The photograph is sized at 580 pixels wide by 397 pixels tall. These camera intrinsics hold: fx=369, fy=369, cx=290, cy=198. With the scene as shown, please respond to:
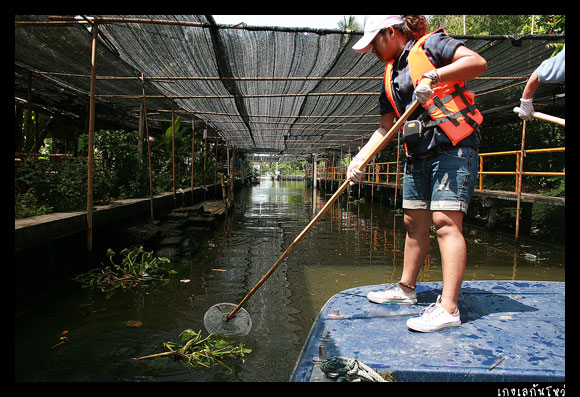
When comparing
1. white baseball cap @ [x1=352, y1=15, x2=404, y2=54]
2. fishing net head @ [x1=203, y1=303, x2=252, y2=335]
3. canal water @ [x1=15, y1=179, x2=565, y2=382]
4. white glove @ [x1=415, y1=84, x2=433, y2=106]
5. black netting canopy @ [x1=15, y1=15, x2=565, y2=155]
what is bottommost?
canal water @ [x1=15, y1=179, x2=565, y2=382]

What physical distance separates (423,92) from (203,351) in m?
2.18

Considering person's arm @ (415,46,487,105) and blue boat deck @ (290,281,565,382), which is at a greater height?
person's arm @ (415,46,487,105)

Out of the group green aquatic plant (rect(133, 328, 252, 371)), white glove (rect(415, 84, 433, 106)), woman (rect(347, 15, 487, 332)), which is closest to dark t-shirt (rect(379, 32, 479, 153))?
woman (rect(347, 15, 487, 332))

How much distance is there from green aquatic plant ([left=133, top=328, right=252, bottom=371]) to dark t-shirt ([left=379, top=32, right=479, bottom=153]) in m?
1.84

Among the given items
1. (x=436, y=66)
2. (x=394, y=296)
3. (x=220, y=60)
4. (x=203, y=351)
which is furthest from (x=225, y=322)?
(x=220, y=60)

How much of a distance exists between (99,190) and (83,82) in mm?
2990

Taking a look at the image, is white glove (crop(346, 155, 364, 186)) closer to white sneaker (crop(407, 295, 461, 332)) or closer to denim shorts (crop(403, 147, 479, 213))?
denim shorts (crop(403, 147, 479, 213))

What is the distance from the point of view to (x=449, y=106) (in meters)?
1.96

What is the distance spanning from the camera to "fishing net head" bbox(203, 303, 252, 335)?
2.77 m

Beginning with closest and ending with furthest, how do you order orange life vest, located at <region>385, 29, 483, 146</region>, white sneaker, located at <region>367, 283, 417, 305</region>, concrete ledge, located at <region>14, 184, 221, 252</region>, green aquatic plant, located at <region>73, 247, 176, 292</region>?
orange life vest, located at <region>385, 29, 483, 146</region> < white sneaker, located at <region>367, 283, 417, 305</region> < concrete ledge, located at <region>14, 184, 221, 252</region> < green aquatic plant, located at <region>73, 247, 176, 292</region>

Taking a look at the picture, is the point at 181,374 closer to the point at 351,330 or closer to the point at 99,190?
the point at 351,330

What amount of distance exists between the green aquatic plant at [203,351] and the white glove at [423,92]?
79.8 inches

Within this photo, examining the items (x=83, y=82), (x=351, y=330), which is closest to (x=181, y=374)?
(x=351, y=330)

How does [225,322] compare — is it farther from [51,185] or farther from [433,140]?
[51,185]
